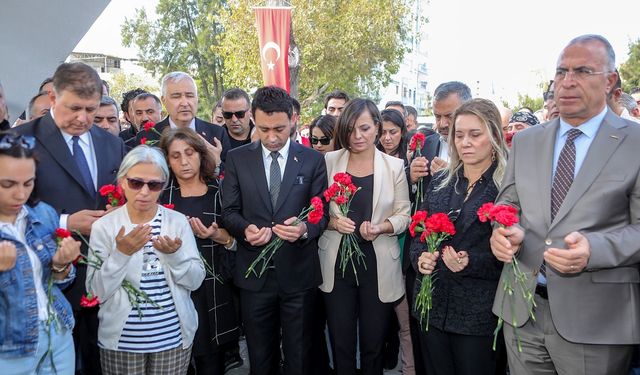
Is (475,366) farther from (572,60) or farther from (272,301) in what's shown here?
(572,60)

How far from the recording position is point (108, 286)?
3254 millimetres

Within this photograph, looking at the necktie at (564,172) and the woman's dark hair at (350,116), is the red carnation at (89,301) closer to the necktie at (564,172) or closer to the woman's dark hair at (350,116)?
the woman's dark hair at (350,116)

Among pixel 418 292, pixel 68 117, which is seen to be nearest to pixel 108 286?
pixel 68 117

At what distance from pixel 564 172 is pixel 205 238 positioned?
261cm

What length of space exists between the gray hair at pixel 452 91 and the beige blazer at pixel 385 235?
0.83 m

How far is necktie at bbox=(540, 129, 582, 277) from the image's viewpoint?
9.37 feet

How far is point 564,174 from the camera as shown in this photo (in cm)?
288

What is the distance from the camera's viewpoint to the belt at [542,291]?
2957mm

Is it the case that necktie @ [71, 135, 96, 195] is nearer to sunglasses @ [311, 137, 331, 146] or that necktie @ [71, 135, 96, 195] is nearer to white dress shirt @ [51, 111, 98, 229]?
white dress shirt @ [51, 111, 98, 229]

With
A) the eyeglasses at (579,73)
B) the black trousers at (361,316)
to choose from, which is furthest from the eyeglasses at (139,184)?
the eyeglasses at (579,73)

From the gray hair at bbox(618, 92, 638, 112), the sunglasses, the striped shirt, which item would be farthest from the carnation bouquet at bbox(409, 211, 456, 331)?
the gray hair at bbox(618, 92, 638, 112)

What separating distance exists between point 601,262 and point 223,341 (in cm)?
283

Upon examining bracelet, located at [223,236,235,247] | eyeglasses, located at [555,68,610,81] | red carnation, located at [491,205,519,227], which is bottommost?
bracelet, located at [223,236,235,247]

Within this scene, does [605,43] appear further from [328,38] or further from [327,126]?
[328,38]
